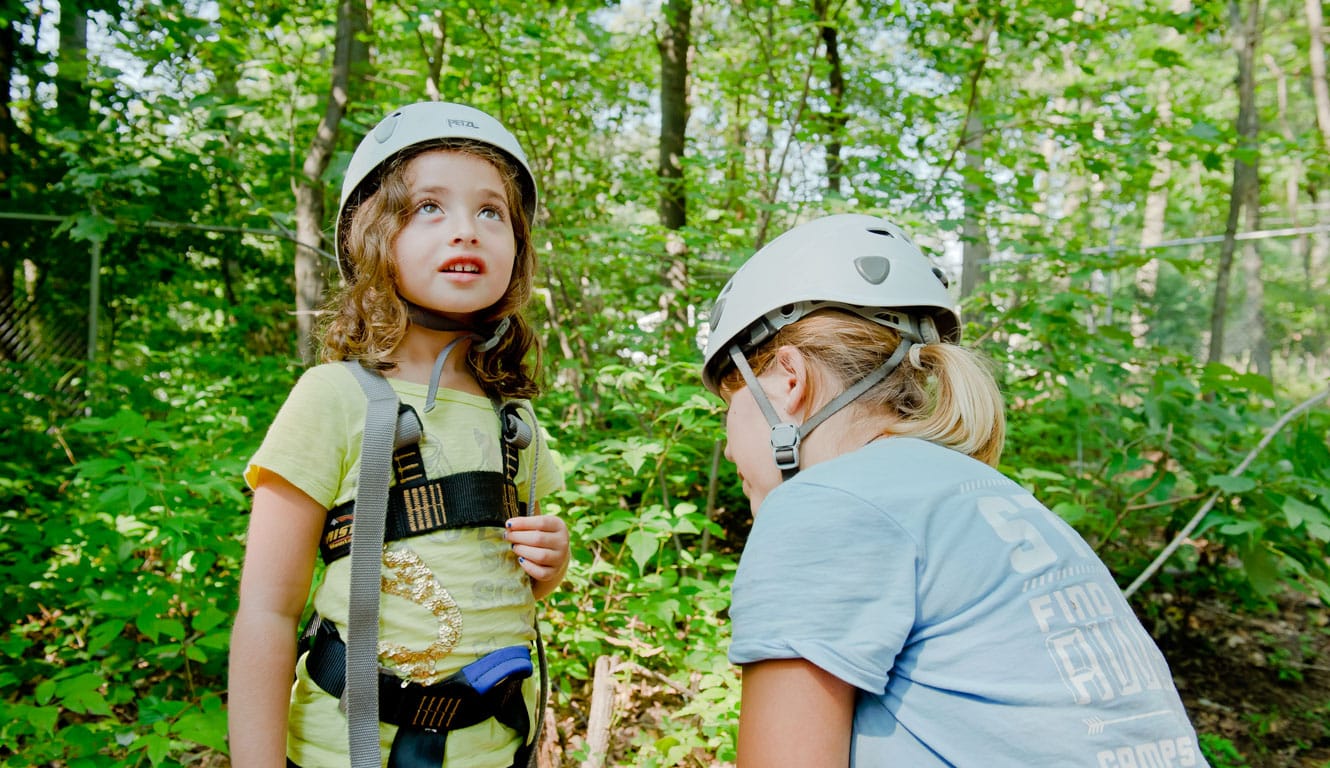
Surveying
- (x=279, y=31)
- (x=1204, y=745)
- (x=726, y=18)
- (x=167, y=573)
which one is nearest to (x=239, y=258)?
(x=279, y=31)

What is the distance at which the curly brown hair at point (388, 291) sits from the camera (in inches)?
59.5

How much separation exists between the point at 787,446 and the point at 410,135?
98 cm

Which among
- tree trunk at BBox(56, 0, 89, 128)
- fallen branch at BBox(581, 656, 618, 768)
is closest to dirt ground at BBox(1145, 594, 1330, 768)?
fallen branch at BBox(581, 656, 618, 768)

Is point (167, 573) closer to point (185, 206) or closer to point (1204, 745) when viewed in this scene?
point (185, 206)

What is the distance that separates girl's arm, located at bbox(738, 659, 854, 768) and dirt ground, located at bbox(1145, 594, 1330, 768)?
3353mm

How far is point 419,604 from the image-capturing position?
4.44ft

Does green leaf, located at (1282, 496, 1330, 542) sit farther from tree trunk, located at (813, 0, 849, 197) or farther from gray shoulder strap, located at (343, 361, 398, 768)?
gray shoulder strap, located at (343, 361, 398, 768)

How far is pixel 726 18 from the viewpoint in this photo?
12.3m

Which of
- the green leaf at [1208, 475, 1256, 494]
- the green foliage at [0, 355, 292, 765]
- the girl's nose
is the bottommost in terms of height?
the green foliage at [0, 355, 292, 765]

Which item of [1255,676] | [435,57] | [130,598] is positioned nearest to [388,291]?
[130,598]

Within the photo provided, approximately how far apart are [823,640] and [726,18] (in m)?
13.0

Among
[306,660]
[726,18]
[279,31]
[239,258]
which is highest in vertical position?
[726,18]

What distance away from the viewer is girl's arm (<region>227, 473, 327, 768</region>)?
124cm

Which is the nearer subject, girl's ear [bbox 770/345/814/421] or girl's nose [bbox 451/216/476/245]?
girl's ear [bbox 770/345/814/421]
